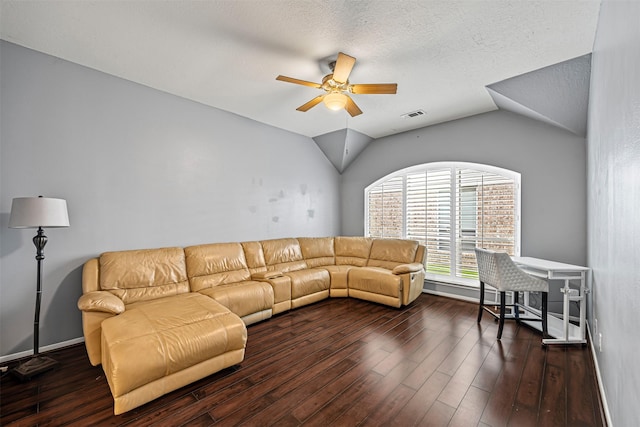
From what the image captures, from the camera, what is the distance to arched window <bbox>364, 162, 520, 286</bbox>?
13.7 feet

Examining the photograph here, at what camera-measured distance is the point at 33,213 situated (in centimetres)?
237

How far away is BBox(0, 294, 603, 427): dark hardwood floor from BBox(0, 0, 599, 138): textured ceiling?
292 cm

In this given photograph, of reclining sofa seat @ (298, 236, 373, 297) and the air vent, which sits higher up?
the air vent

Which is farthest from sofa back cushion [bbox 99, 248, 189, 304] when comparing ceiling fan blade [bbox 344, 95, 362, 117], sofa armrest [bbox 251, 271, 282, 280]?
ceiling fan blade [bbox 344, 95, 362, 117]

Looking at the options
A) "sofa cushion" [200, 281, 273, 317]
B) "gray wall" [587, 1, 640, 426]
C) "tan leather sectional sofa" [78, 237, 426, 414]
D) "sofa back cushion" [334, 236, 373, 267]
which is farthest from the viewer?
"sofa back cushion" [334, 236, 373, 267]

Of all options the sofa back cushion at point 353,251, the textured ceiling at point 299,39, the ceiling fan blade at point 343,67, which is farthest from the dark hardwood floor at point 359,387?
the textured ceiling at point 299,39

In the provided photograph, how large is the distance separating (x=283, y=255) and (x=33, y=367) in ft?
9.83

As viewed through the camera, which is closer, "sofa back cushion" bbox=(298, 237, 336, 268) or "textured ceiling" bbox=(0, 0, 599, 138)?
"textured ceiling" bbox=(0, 0, 599, 138)

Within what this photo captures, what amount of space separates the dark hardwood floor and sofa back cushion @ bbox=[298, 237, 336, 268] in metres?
1.91

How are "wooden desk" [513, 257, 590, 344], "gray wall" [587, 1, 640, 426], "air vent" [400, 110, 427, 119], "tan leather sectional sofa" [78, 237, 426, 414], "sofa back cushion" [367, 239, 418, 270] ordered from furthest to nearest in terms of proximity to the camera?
"sofa back cushion" [367, 239, 418, 270] < "air vent" [400, 110, 427, 119] < "wooden desk" [513, 257, 590, 344] < "tan leather sectional sofa" [78, 237, 426, 414] < "gray wall" [587, 1, 640, 426]

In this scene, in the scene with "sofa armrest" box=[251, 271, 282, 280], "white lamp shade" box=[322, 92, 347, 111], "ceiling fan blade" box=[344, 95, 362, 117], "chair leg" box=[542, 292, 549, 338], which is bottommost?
"chair leg" box=[542, 292, 549, 338]

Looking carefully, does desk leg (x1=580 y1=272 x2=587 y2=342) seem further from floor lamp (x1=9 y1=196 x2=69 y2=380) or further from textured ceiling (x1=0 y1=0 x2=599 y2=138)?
floor lamp (x1=9 y1=196 x2=69 y2=380)

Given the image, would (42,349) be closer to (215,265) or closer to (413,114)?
(215,265)

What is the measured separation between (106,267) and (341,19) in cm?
332
